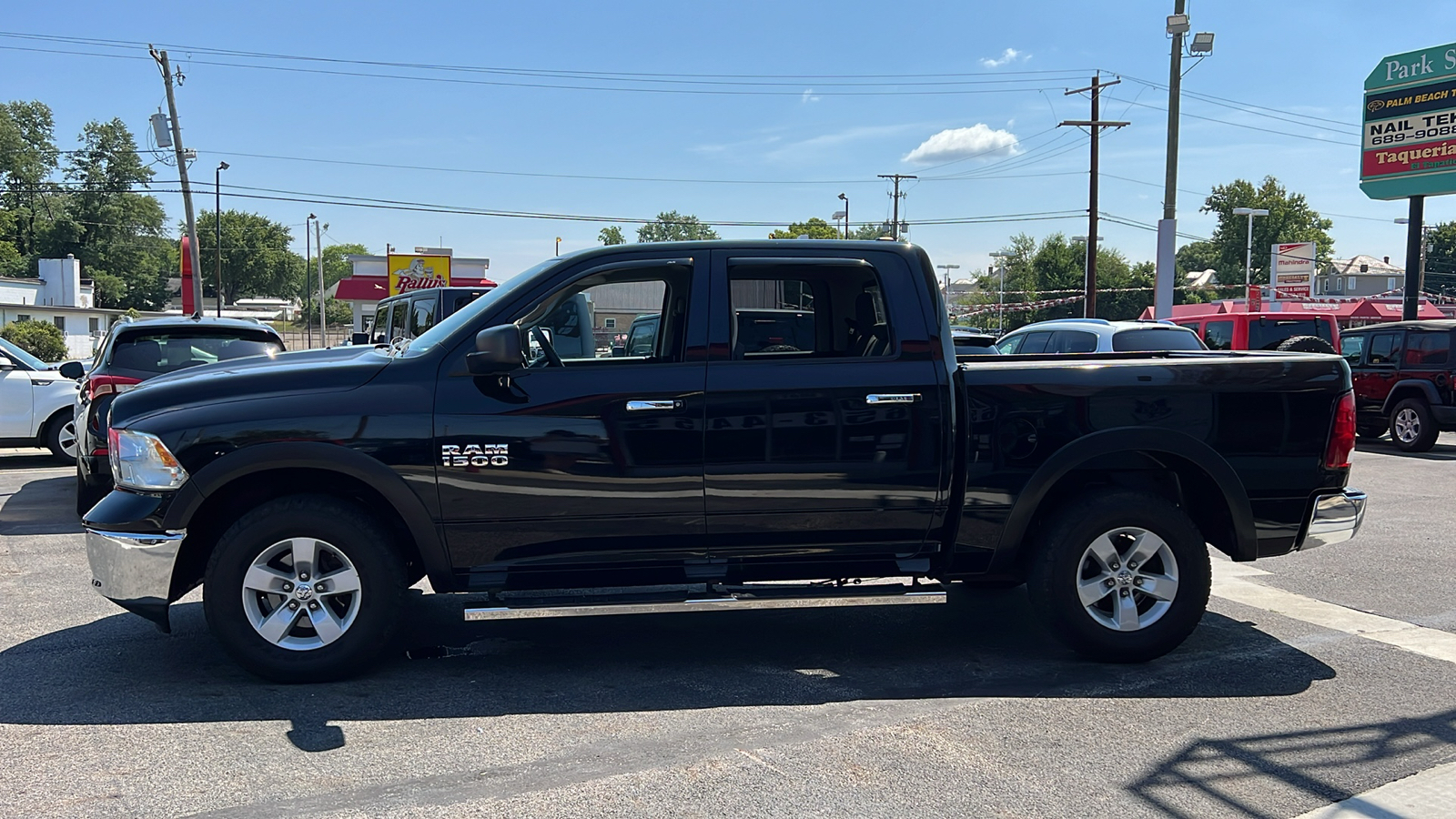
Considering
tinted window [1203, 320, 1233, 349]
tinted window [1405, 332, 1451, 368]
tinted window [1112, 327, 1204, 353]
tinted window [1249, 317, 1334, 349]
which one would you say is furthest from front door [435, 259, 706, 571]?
tinted window [1203, 320, 1233, 349]

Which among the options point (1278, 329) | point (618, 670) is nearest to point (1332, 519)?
point (618, 670)

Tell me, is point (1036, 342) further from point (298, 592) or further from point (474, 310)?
point (298, 592)

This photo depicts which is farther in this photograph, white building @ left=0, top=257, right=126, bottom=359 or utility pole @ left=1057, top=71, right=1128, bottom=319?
white building @ left=0, top=257, right=126, bottom=359

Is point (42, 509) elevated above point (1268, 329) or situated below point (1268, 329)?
below

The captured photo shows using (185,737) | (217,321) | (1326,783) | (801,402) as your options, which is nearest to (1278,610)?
(1326,783)

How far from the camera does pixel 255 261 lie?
120m

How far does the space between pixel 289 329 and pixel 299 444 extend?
92.1 meters

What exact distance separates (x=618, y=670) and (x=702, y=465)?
1096mm

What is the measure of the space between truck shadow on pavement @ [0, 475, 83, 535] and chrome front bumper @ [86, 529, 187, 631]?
4.25m

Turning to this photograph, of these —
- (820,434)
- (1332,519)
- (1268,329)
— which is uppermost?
(1268,329)

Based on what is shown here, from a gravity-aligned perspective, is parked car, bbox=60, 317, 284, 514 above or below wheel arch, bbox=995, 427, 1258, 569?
above

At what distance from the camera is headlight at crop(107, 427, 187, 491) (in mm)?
4582

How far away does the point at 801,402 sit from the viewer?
4848mm

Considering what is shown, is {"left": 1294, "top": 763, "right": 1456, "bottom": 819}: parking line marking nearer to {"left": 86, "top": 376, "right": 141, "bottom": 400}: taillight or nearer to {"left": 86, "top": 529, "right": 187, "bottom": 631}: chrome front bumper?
{"left": 86, "top": 529, "right": 187, "bottom": 631}: chrome front bumper
